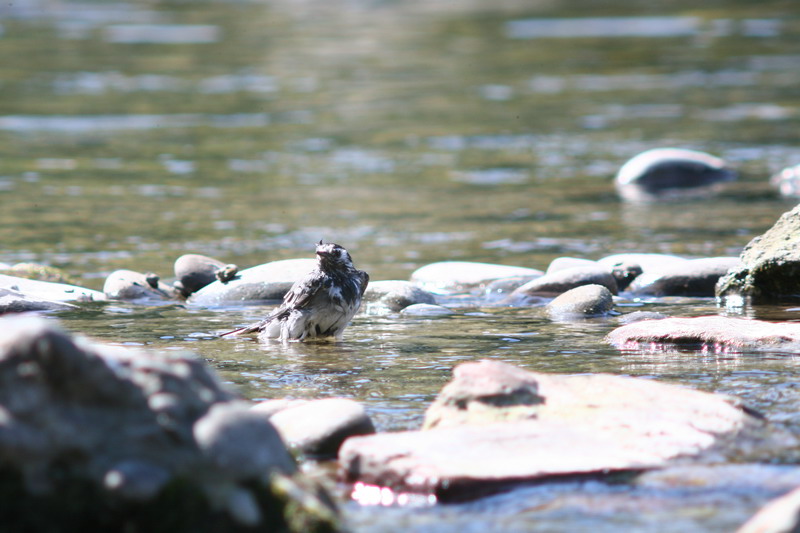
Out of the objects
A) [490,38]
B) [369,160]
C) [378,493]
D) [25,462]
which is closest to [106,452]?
[25,462]

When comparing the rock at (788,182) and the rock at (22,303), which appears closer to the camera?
the rock at (22,303)

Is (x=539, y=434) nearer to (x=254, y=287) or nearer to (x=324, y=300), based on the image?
(x=324, y=300)

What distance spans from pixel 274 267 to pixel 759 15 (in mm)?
33431

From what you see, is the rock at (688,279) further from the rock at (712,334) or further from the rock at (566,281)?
the rock at (712,334)

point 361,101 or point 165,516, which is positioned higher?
point 361,101

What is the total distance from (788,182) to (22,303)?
29.9 ft

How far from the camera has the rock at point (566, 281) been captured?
26.0 ft

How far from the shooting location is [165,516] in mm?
3041

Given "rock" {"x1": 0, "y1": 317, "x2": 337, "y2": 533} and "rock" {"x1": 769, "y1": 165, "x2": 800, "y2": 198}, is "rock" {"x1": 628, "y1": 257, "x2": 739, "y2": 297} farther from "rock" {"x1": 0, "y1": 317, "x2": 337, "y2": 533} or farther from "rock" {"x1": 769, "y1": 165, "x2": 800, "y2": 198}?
"rock" {"x1": 0, "y1": 317, "x2": 337, "y2": 533}

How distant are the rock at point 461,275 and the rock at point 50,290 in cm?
245

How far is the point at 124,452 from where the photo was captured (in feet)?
10.3

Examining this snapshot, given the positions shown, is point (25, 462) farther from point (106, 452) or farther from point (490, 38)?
point (490, 38)

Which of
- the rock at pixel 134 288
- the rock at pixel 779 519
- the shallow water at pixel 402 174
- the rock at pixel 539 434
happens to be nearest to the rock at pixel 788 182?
the shallow water at pixel 402 174

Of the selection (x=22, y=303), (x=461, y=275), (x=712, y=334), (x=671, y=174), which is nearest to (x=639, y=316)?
(x=712, y=334)
